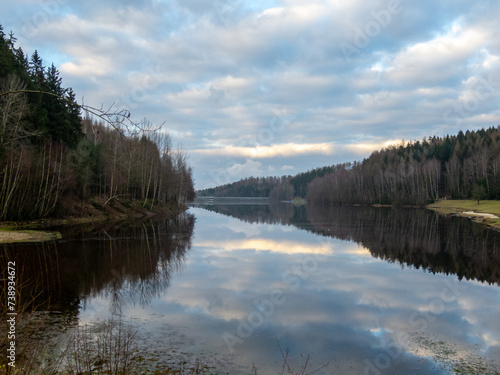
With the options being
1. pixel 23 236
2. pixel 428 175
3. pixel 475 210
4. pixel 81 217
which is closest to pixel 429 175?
pixel 428 175

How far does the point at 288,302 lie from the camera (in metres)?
13.6

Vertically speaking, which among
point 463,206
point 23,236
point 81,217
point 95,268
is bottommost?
point 95,268

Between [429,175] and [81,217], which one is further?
[429,175]

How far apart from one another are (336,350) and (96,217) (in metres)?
43.2

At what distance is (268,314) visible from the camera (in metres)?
12.2

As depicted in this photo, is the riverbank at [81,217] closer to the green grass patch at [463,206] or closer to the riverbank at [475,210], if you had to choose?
the riverbank at [475,210]

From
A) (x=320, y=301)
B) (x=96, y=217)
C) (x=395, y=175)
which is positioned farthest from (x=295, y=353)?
(x=395, y=175)

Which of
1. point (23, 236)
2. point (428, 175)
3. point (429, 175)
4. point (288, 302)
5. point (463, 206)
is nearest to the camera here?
point (288, 302)

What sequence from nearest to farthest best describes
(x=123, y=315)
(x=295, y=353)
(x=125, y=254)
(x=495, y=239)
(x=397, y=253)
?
(x=295, y=353) < (x=123, y=315) < (x=125, y=254) < (x=397, y=253) < (x=495, y=239)

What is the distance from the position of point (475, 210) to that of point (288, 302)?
225ft

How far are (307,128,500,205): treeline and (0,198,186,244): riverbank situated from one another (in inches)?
2628

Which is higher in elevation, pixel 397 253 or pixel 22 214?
pixel 22 214

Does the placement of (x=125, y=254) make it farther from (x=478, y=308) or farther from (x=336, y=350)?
→ (x=478, y=308)

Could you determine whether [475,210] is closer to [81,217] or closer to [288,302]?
[81,217]
